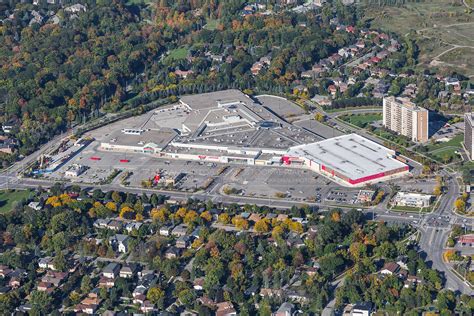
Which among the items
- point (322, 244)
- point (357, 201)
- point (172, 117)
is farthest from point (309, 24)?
point (322, 244)

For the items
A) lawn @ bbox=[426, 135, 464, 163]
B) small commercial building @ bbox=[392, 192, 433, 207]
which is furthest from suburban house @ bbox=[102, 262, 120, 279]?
lawn @ bbox=[426, 135, 464, 163]

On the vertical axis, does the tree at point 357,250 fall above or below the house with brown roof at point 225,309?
above

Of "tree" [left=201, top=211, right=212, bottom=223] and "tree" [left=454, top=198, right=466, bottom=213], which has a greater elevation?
"tree" [left=201, top=211, right=212, bottom=223]

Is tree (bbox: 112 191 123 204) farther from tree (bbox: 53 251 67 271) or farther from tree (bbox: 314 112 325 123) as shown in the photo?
tree (bbox: 314 112 325 123)

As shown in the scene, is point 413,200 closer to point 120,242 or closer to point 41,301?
point 120,242

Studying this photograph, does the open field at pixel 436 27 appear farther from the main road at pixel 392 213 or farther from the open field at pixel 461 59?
the main road at pixel 392 213

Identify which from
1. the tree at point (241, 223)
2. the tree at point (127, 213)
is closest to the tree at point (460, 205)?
the tree at point (241, 223)
